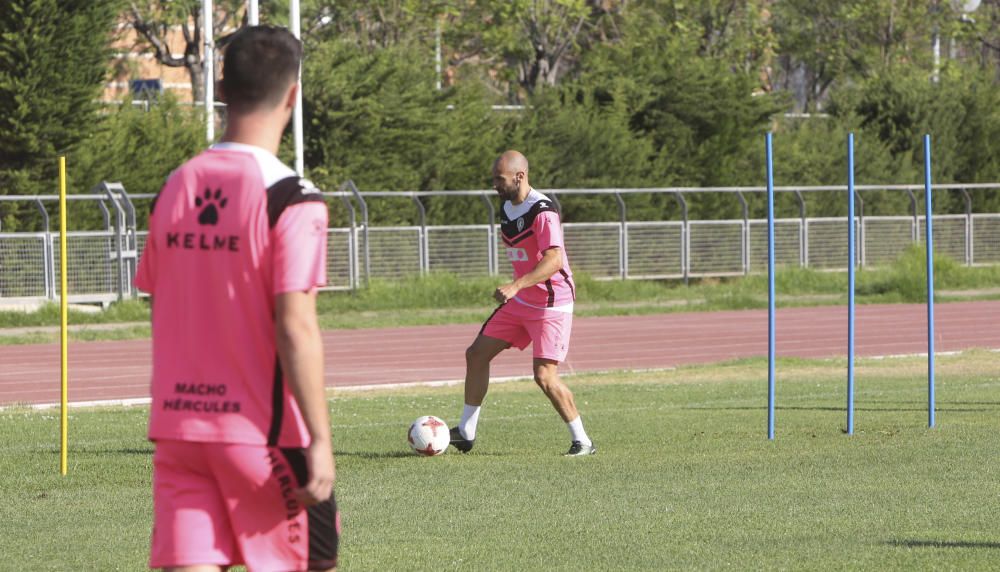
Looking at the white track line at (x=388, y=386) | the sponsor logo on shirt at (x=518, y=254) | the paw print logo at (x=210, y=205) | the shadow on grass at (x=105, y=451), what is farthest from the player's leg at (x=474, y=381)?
the paw print logo at (x=210, y=205)

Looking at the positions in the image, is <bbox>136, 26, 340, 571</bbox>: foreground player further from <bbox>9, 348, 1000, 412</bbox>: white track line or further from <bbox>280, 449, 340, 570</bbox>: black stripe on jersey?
<bbox>9, 348, 1000, 412</bbox>: white track line

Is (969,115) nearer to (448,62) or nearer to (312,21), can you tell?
(448,62)

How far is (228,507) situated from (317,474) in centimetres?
26

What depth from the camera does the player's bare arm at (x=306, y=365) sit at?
403cm

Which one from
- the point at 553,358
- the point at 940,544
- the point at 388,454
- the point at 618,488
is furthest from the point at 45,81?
the point at 940,544

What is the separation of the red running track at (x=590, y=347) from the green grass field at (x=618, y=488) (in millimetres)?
3690

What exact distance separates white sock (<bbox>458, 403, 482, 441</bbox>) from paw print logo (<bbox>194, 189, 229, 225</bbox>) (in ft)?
25.6

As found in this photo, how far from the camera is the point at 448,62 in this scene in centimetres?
5272

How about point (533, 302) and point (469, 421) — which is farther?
point (469, 421)

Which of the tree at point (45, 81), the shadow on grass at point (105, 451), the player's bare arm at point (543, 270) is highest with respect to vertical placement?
the tree at point (45, 81)

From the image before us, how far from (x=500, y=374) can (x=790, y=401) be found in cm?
518

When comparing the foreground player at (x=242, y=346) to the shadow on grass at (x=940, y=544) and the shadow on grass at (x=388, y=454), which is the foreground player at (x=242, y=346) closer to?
the shadow on grass at (x=940, y=544)

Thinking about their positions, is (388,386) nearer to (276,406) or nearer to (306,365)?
(276,406)

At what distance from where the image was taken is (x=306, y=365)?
13.2 ft
